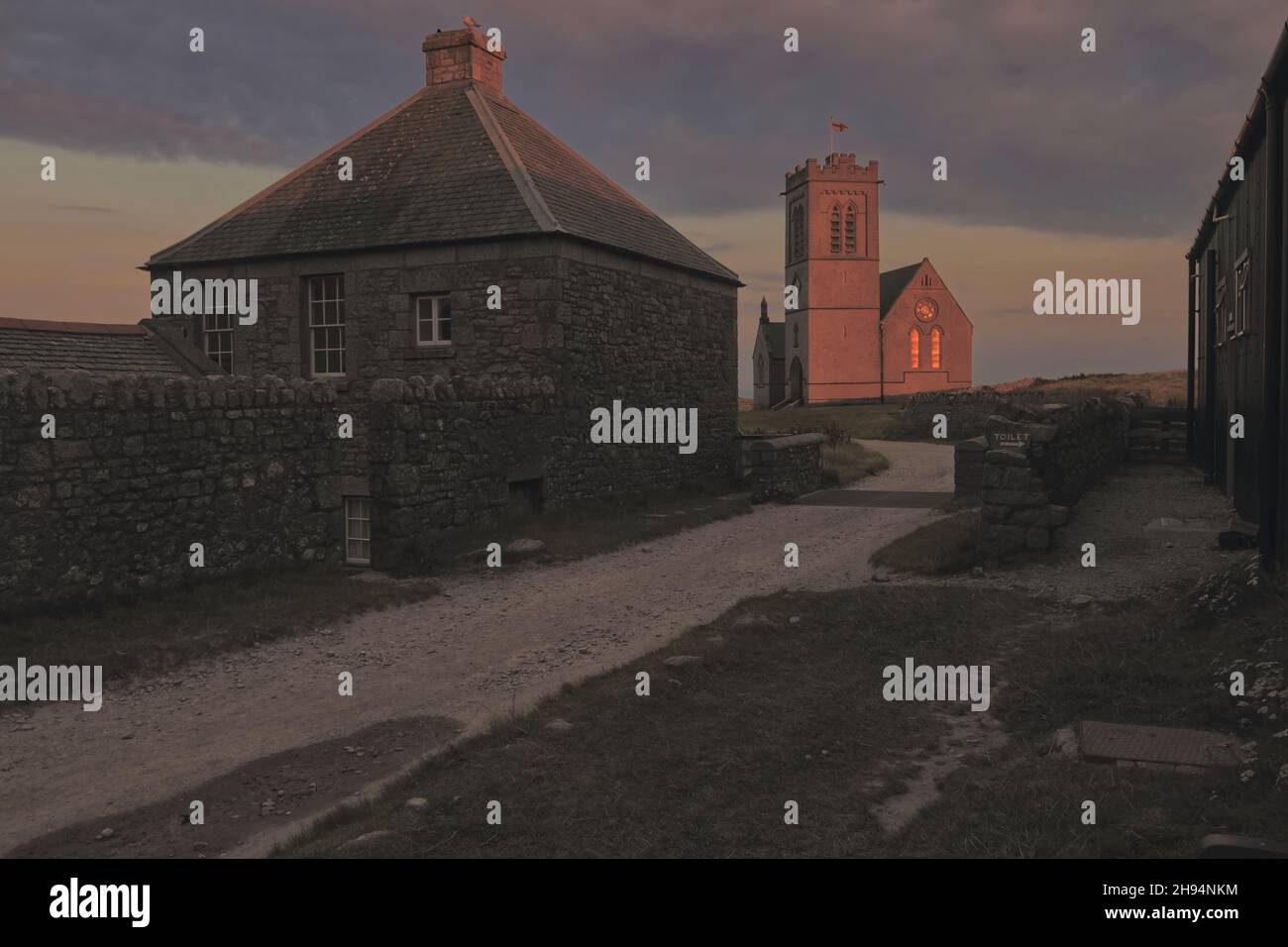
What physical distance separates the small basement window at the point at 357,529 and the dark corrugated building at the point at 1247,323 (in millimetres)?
11543

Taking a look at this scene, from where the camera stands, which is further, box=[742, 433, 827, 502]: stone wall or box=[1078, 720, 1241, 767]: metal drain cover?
box=[742, 433, 827, 502]: stone wall

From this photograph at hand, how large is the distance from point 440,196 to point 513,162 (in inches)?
61.2

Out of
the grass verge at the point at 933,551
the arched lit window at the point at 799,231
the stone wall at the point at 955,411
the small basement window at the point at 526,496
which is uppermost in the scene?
the arched lit window at the point at 799,231

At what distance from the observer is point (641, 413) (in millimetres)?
19438

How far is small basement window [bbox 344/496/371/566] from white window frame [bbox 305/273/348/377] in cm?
459

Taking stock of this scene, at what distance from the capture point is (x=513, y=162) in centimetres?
1833

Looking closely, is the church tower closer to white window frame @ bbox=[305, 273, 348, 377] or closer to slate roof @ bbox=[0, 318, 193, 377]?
white window frame @ bbox=[305, 273, 348, 377]

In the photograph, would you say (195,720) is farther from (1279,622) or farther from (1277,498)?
(1277,498)

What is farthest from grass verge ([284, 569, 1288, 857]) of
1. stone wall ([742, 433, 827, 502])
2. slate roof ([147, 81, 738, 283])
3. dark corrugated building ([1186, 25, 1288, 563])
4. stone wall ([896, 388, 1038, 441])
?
stone wall ([896, 388, 1038, 441])

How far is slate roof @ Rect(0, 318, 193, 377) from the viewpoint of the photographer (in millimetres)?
12258

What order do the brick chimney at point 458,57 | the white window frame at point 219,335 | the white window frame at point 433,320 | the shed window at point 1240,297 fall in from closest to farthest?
the shed window at point 1240,297 → the white window frame at point 433,320 → the white window frame at point 219,335 → the brick chimney at point 458,57

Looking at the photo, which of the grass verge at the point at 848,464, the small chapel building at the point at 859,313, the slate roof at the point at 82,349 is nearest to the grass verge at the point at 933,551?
the grass verge at the point at 848,464

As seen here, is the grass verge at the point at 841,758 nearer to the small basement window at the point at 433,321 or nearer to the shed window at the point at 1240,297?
the shed window at the point at 1240,297

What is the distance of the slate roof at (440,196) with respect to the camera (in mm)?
17484
